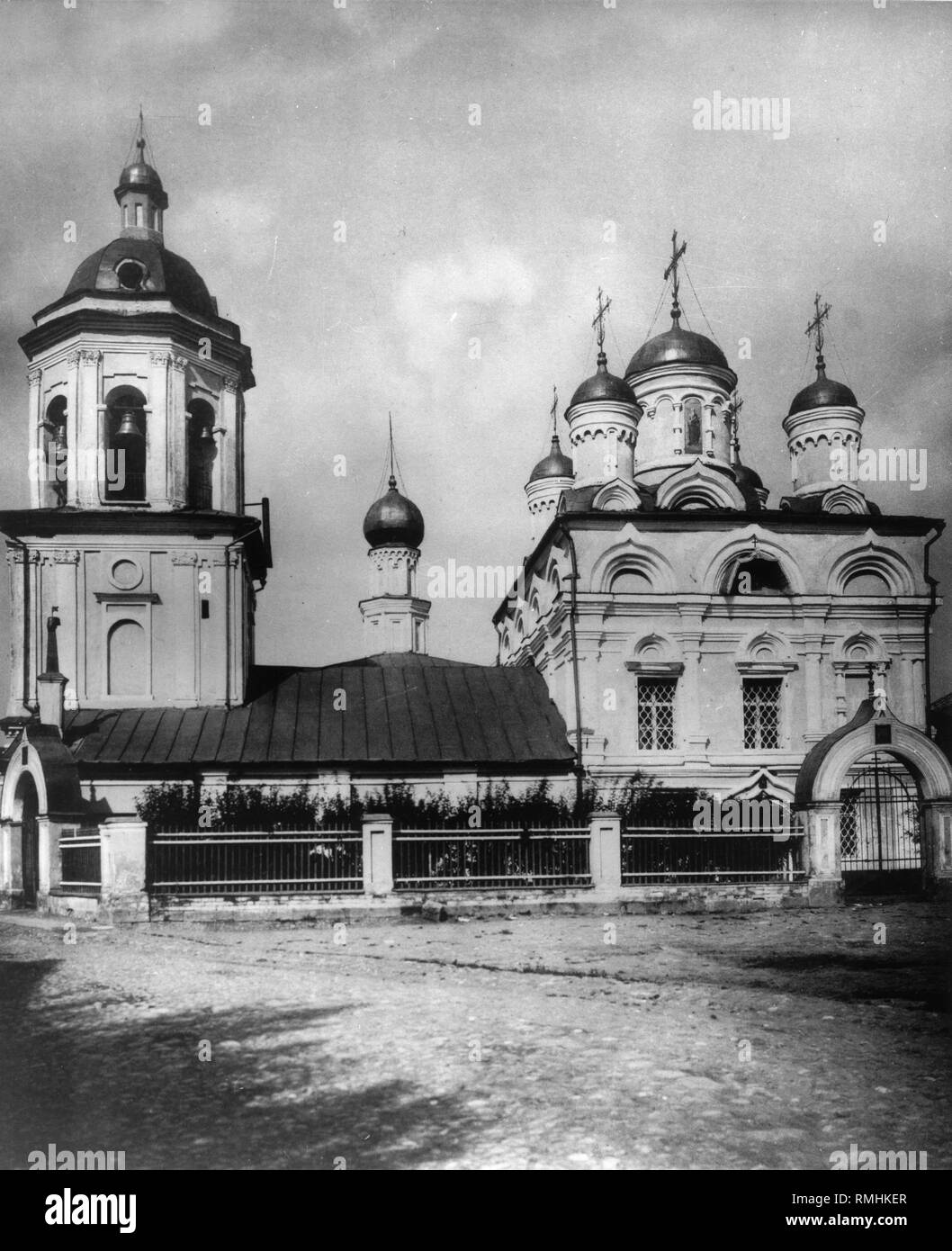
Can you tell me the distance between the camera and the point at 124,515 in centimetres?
1884

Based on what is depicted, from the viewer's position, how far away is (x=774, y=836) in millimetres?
15555

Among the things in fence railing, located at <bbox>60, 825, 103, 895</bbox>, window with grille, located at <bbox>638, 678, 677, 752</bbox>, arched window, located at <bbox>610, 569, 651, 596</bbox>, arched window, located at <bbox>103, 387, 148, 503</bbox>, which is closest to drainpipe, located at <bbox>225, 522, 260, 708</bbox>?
arched window, located at <bbox>103, 387, 148, 503</bbox>

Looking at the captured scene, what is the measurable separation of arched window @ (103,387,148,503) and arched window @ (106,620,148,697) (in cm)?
226

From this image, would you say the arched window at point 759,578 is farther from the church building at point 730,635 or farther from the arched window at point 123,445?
the arched window at point 123,445

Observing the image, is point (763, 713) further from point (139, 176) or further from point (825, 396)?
point (139, 176)

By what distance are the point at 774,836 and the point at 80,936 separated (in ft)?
30.0

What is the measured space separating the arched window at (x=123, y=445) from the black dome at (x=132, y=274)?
1677 millimetres

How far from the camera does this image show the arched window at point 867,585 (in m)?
20.8

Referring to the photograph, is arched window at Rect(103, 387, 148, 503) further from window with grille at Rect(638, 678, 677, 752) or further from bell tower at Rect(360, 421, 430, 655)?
bell tower at Rect(360, 421, 430, 655)

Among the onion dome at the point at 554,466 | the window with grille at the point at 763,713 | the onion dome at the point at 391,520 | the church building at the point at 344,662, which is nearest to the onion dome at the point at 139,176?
the church building at the point at 344,662

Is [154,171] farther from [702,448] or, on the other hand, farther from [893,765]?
[702,448]

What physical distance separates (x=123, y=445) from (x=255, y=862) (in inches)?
341

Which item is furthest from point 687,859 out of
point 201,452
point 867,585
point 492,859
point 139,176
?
point 201,452

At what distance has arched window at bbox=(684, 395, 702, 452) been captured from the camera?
82.7 ft
